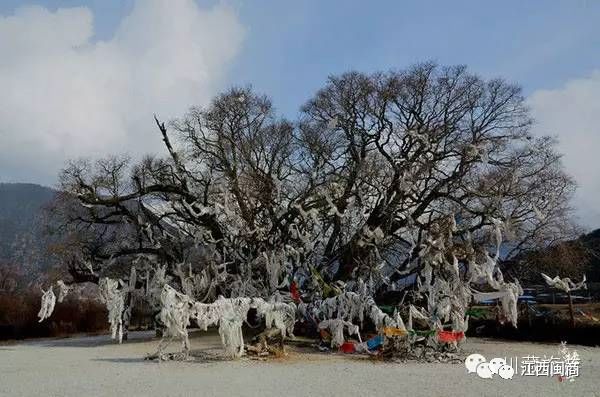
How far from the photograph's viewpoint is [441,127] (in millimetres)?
22406

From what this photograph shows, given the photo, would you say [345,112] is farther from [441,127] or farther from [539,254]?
[539,254]

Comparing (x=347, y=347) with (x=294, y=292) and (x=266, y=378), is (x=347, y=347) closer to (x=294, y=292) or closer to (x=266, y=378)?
(x=294, y=292)

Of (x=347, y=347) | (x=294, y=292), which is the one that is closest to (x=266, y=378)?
(x=347, y=347)

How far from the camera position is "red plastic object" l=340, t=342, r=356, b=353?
1675 centimetres

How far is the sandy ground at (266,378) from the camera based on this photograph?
9.97 m

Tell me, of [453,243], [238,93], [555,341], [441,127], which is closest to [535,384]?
[453,243]

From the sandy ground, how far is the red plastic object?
0.84 meters

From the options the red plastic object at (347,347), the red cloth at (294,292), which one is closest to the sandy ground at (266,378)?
the red plastic object at (347,347)

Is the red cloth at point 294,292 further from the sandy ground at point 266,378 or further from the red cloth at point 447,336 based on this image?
the red cloth at point 447,336

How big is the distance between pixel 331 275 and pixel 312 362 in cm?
801

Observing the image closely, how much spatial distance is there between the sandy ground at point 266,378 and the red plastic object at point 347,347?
2.75 feet

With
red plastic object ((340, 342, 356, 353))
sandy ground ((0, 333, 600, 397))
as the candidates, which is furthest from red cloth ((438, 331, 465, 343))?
red plastic object ((340, 342, 356, 353))

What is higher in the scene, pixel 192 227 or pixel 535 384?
pixel 192 227

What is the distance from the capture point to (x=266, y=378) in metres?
11.6
